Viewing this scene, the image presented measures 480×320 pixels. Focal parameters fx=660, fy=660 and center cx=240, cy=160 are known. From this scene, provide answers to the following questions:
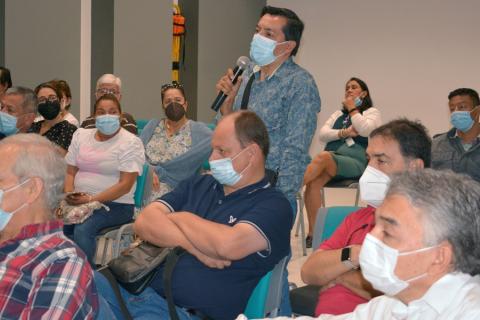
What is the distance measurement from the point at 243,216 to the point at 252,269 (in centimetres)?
20

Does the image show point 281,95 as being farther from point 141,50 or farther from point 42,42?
point 141,50

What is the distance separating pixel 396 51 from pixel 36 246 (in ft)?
27.9

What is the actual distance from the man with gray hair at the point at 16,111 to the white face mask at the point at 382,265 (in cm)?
381

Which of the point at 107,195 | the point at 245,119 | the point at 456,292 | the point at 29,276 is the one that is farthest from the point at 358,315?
the point at 107,195

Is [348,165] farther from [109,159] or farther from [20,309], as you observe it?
[20,309]

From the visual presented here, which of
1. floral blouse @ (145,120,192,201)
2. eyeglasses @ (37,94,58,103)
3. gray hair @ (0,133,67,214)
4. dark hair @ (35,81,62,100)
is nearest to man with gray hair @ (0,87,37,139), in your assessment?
eyeglasses @ (37,94,58,103)

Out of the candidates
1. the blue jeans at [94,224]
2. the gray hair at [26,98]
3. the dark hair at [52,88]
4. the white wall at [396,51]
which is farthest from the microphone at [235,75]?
the white wall at [396,51]

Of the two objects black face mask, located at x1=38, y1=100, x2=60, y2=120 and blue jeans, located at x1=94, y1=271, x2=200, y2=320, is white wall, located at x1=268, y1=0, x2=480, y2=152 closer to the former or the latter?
black face mask, located at x1=38, y1=100, x2=60, y2=120

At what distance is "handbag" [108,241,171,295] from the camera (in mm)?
2410

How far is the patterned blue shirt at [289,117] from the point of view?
3.07 metres

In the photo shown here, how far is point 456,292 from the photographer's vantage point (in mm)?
1521

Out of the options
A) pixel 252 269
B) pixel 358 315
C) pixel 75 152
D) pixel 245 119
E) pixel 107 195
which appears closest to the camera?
pixel 358 315

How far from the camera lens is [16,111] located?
16.2ft

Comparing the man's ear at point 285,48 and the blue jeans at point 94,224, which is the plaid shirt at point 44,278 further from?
the blue jeans at point 94,224
